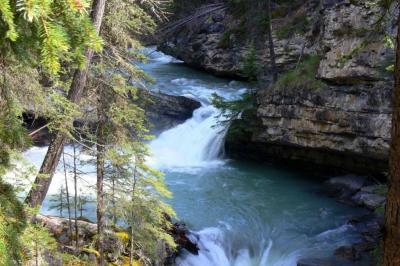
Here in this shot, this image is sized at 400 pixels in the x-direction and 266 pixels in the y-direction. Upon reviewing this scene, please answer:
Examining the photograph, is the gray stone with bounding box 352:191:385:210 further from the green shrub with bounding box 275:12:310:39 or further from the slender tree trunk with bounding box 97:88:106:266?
the green shrub with bounding box 275:12:310:39

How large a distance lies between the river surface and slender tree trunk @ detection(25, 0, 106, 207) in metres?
2.40

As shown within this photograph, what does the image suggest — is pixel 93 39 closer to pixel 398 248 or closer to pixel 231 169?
pixel 398 248

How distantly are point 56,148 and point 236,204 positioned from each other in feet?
30.9

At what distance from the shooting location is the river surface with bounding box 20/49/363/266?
12398 millimetres

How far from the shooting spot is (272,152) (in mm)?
18891

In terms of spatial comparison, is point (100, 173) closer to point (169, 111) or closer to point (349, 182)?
point (349, 182)

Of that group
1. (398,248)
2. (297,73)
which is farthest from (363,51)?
(398,248)

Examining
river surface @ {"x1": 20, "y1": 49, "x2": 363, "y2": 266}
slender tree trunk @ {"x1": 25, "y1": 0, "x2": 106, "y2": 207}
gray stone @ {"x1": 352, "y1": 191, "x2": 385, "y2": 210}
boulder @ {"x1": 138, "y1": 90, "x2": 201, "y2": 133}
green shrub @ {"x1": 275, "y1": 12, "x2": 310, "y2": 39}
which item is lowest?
river surface @ {"x1": 20, "y1": 49, "x2": 363, "y2": 266}

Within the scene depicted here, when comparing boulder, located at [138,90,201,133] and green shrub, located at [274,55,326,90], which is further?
boulder, located at [138,90,201,133]

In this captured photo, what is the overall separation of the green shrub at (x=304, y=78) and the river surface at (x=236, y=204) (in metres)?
3.57

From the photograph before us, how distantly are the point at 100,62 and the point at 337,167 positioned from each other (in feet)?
37.4

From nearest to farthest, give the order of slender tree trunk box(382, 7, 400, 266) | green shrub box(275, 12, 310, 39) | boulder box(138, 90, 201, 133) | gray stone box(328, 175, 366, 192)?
slender tree trunk box(382, 7, 400, 266) → gray stone box(328, 175, 366, 192) → boulder box(138, 90, 201, 133) → green shrub box(275, 12, 310, 39)

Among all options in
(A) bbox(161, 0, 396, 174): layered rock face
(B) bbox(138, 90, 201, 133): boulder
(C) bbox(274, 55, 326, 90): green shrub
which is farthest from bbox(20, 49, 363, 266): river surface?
(C) bbox(274, 55, 326, 90): green shrub

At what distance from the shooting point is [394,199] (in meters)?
3.59
